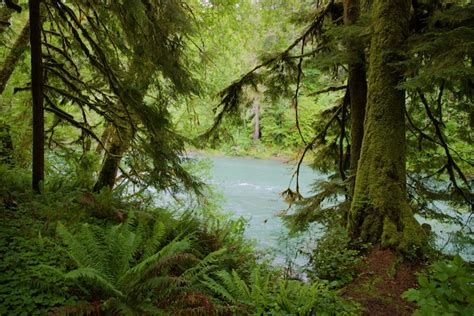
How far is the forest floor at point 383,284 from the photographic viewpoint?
324 centimetres

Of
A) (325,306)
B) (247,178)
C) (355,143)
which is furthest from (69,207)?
(247,178)

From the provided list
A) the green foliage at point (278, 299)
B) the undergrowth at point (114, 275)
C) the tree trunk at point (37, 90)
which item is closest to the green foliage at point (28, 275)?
the undergrowth at point (114, 275)

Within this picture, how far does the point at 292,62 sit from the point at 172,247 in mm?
4612

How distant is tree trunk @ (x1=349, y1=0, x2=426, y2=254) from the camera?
4117mm

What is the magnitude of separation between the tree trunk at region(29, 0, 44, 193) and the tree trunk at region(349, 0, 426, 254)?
3975 mm

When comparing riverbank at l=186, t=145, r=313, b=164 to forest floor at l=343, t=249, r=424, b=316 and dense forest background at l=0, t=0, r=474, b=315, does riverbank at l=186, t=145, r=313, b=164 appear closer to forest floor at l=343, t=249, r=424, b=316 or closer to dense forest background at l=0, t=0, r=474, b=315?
dense forest background at l=0, t=0, r=474, b=315

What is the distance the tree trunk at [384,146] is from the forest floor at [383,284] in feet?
0.87

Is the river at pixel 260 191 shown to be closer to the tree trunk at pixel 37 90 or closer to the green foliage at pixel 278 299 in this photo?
the green foliage at pixel 278 299

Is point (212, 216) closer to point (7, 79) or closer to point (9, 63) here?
point (9, 63)

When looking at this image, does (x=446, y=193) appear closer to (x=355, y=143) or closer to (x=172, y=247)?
(x=355, y=143)

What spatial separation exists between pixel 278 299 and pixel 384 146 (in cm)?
247

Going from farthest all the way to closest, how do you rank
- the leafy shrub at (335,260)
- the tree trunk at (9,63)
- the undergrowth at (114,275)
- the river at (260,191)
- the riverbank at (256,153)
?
the riverbank at (256,153), the river at (260,191), the tree trunk at (9,63), the leafy shrub at (335,260), the undergrowth at (114,275)

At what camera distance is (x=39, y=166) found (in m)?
4.38

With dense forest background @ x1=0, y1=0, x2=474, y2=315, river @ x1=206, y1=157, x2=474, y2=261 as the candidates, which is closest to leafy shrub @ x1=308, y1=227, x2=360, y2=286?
dense forest background @ x1=0, y1=0, x2=474, y2=315
